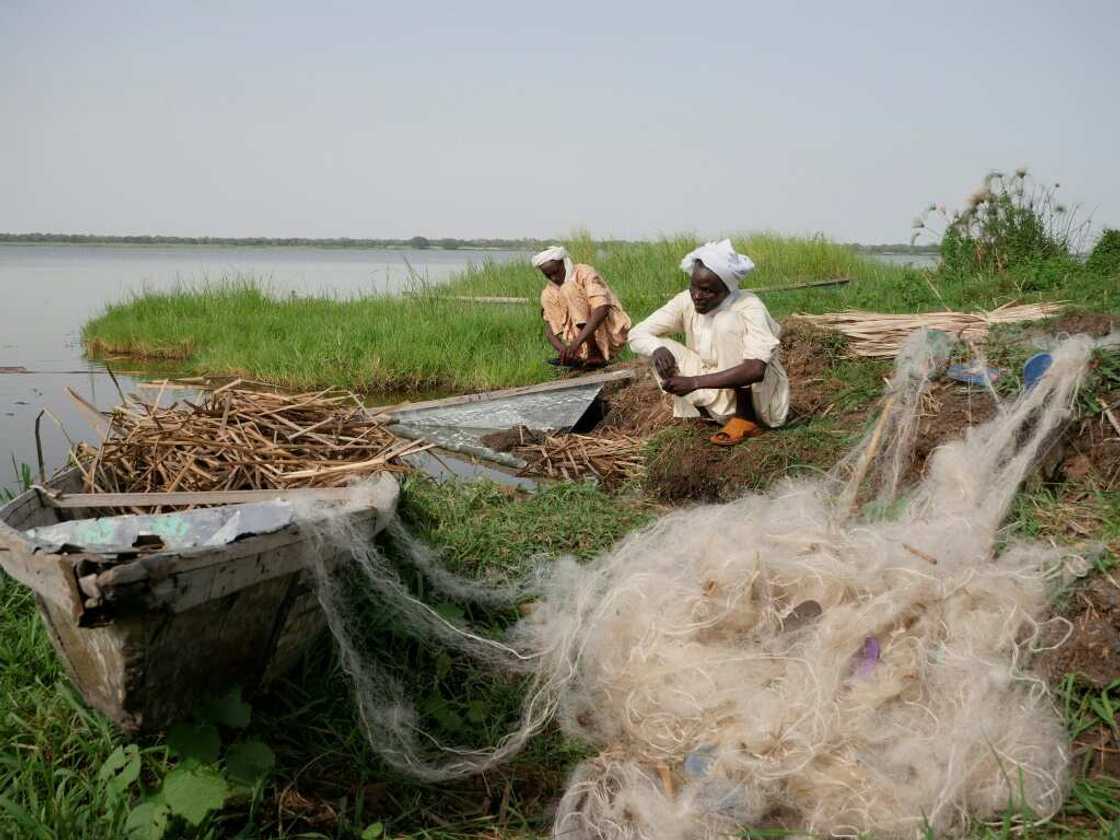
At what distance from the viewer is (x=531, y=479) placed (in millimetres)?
5617

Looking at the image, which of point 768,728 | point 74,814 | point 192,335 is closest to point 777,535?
point 768,728

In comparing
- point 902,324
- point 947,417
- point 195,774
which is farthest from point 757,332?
point 195,774

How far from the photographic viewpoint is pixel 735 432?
4875mm

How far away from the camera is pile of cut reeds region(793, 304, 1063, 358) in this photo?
516cm

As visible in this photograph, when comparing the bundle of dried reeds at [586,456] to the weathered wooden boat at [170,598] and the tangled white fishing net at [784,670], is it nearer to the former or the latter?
the tangled white fishing net at [784,670]

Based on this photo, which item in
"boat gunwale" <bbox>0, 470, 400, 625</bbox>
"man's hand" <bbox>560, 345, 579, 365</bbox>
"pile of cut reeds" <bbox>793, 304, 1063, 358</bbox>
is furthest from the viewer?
"man's hand" <bbox>560, 345, 579, 365</bbox>

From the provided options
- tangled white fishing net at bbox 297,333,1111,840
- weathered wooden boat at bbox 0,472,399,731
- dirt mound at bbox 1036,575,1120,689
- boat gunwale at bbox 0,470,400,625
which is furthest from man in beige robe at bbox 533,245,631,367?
boat gunwale at bbox 0,470,400,625

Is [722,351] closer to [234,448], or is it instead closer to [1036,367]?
[1036,367]

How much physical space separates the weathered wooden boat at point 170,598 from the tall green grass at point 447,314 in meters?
5.27

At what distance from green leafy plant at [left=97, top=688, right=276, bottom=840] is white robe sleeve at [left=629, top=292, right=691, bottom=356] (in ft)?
9.96

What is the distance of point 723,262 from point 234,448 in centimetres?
251

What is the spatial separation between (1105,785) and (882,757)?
1.86ft

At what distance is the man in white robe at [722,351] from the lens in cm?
472

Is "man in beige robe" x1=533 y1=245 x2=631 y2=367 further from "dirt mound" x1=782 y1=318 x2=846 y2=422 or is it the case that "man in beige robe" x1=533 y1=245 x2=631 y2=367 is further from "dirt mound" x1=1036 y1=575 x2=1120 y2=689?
"dirt mound" x1=1036 y1=575 x2=1120 y2=689
